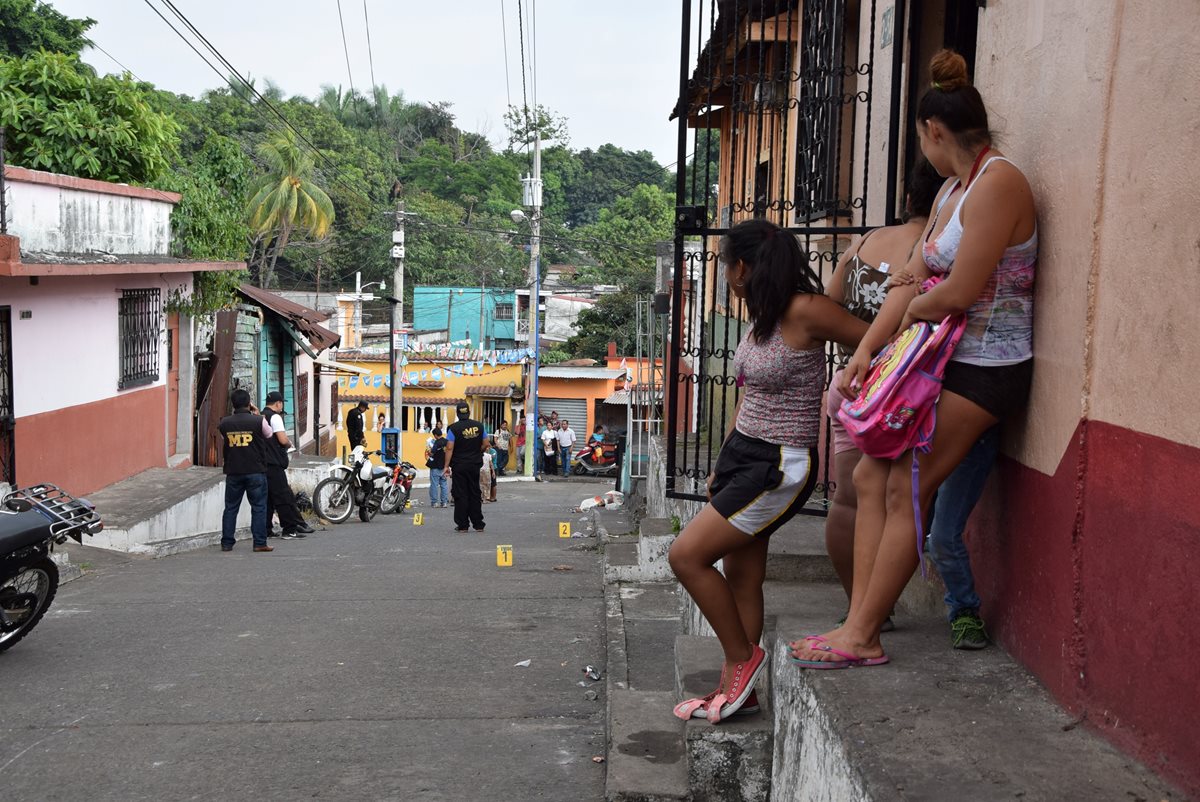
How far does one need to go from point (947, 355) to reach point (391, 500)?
1730 cm

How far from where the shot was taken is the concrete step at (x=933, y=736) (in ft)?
9.46

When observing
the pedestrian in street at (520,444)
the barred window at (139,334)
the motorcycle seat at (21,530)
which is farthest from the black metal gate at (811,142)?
the pedestrian in street at (520,444)

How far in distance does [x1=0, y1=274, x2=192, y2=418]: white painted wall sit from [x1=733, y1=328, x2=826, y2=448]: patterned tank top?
9688 millimetres

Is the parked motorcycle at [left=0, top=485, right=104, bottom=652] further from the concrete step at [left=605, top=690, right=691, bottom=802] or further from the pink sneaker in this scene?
the pink sneaker

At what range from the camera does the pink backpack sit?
3.70m

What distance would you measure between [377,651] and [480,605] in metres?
1.76

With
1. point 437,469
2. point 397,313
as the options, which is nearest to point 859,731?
point 437,469

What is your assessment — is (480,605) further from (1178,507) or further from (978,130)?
(1178,507)

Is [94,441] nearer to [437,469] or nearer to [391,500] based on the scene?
[391,500]

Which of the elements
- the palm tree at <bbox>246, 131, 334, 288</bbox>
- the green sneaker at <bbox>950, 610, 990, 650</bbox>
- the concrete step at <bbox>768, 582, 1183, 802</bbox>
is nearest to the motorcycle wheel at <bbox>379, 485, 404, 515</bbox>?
the concrete step at <bbox>768, 582, 1183, 802</bbox>

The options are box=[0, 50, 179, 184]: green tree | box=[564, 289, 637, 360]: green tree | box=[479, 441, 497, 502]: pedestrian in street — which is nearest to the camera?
box=[0, 50, 179, 184]: green tree

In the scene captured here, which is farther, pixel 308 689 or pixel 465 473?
pixel 465 473

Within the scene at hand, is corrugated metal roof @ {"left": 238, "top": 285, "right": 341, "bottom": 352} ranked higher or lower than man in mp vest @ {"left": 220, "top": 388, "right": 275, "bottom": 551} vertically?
higher

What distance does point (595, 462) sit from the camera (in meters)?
35.0
